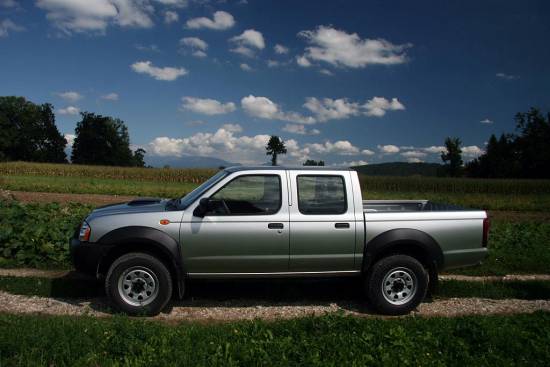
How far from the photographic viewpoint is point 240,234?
6055 mm

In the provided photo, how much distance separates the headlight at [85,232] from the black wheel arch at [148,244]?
19 cm

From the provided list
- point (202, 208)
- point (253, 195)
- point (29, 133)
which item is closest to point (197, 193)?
point (202, 208)

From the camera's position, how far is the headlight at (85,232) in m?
6.08

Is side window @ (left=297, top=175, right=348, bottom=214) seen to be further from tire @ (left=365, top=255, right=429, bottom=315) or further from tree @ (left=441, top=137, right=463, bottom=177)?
tree @ (left=441, top=137, right=463, bottom=177)

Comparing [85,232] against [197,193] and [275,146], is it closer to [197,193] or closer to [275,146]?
[197,193]

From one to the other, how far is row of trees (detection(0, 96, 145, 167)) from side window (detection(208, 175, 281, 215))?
330 feet

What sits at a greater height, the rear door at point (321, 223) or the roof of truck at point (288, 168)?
the roof of truck at point (288, 168)

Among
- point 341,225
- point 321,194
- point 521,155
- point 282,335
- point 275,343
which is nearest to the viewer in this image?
point 275,343

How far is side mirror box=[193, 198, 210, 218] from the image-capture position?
19.5 feet

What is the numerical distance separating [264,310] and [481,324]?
279 centimetres

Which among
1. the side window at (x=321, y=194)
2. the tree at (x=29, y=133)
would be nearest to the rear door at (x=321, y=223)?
the side window at (x=321, y=194)

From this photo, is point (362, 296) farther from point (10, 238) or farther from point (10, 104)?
point (10, 104)

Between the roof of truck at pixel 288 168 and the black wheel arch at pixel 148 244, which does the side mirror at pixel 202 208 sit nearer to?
the black wheel arch at pixel 148 244

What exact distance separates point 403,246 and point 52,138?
4254 inches
